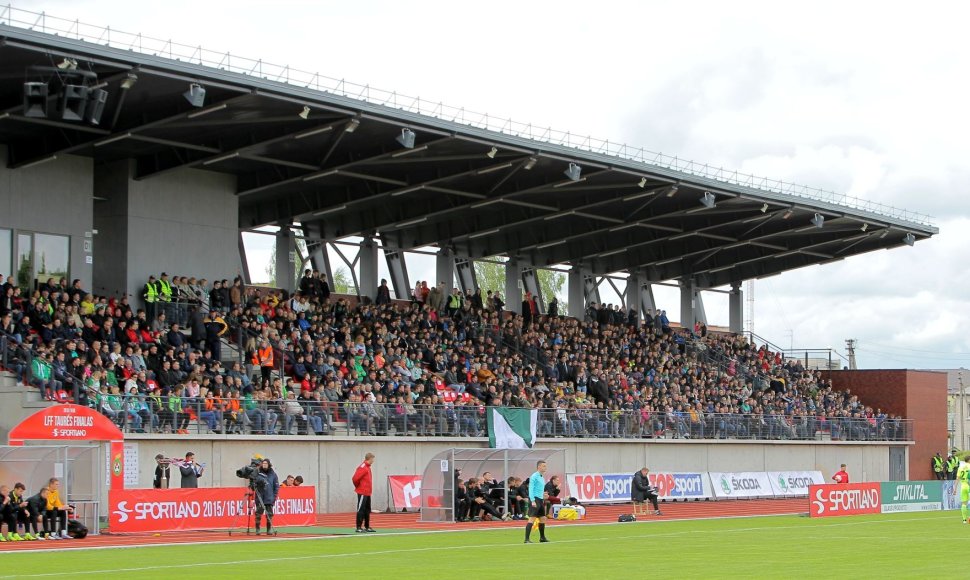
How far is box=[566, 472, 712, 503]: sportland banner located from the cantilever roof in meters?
9.43

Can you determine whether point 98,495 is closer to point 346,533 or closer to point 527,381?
point 346,533

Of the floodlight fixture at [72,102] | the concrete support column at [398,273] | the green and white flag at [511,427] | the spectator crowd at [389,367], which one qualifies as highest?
the floodlight fixture at [72,102]

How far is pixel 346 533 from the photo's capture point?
28.7 m

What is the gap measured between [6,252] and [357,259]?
15.4m

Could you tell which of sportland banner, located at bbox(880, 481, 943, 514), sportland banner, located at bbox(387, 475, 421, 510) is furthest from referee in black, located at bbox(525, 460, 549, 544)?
sportland banner, located at bbox(880, 481, 943, 514)

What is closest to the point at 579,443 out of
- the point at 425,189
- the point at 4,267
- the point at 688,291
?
the point at 425,189

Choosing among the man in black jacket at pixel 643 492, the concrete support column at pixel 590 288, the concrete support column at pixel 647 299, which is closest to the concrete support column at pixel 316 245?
the concrete support column at pixel 590 288

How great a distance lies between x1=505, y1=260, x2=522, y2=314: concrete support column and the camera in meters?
57.0

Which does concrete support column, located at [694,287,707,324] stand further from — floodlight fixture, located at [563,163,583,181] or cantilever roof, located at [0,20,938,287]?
floodlight fixture, located at [563,163,583,181]

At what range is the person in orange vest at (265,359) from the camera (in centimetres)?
3699

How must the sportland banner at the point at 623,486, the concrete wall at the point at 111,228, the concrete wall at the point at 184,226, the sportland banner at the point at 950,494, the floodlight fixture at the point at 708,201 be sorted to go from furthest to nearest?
the floodlight fixture at the point at 708,201, the sportland banner at the point at 950,494, the sportland banner at the point at 623,486, the concrete wall at the point at 184,226, the concrete wall at the point at 111,228

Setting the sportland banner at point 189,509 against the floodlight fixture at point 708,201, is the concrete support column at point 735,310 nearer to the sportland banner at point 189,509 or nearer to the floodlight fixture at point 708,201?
the floodlight fixture at point 708,201

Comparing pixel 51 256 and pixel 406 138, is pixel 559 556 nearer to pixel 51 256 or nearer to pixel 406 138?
pixel 406 138

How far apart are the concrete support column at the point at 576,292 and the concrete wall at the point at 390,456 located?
10.8 m
